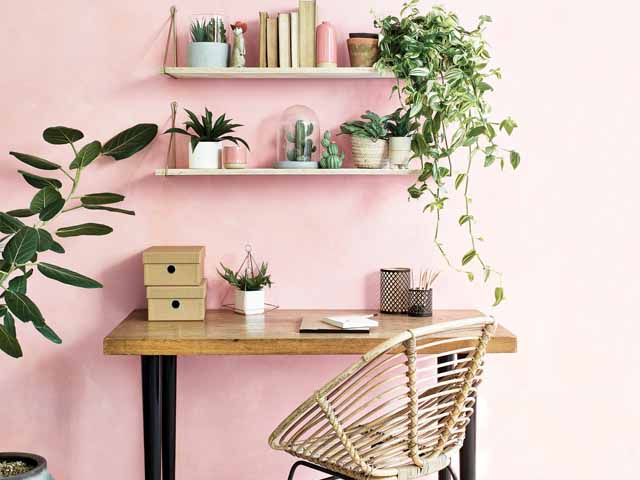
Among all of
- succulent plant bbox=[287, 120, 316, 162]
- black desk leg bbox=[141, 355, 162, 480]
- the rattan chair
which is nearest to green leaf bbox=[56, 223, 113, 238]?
black desk leg bbox=[141, 355, 162, 480]

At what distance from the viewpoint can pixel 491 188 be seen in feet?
10.4

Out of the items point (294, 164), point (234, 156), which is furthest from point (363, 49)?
point (234, 156)

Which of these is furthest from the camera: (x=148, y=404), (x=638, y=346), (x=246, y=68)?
(x=638, y=346)

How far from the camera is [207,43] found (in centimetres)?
300

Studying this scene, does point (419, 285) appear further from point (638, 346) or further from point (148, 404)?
point (148, 404)

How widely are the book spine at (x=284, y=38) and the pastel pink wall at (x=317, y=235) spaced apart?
0.41 feet

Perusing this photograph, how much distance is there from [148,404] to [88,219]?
2.53 ft

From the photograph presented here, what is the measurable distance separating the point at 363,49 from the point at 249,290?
91 cm

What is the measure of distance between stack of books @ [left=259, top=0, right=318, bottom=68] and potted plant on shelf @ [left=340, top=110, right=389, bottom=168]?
0.26 m

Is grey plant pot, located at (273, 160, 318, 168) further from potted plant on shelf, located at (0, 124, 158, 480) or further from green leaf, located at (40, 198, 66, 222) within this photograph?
green leaf, located at (40, 198, 66, 222)

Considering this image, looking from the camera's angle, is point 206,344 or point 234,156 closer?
point 206,344

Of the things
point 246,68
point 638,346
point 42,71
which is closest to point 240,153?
point 246,68

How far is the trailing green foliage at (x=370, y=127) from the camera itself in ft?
9.89

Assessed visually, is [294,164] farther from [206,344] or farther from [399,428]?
[399,428]
